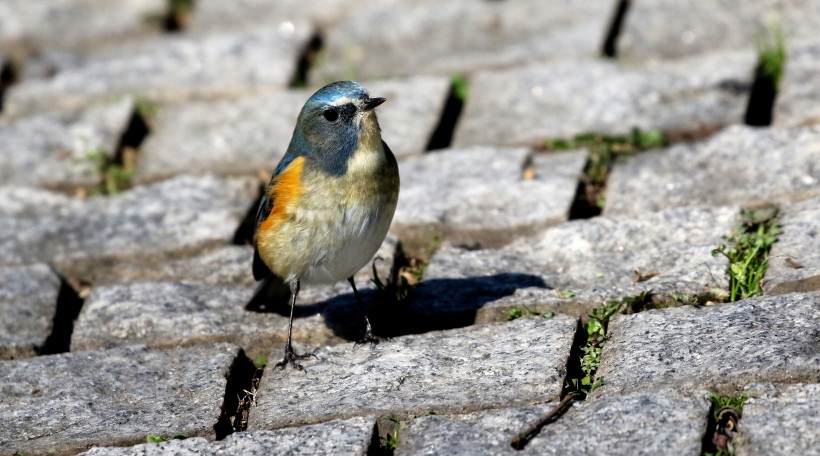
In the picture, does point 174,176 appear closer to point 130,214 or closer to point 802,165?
point 130,214

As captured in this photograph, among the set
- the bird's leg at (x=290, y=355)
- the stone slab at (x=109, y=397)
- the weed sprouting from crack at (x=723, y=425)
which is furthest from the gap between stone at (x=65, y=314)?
the weed sprouting from crack at (x=723, y=425)

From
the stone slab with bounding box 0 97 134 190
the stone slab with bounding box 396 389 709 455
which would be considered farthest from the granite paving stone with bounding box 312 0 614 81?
the stone slab with bounding box 396 389 709 455

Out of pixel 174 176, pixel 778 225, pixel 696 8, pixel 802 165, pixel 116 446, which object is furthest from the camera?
pixel 696 8

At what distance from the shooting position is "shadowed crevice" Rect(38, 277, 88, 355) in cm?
445

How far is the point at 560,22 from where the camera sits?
668cm

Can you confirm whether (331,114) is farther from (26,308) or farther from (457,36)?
(457,36)

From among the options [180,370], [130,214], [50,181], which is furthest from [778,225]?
[50,181]

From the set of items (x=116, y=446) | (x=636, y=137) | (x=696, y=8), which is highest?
(x=696, y=8)

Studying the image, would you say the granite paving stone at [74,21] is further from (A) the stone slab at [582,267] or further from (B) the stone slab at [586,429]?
(B) the stone slab at [586,429]

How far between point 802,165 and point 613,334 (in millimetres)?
1520

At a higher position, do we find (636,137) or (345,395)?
(636,137)

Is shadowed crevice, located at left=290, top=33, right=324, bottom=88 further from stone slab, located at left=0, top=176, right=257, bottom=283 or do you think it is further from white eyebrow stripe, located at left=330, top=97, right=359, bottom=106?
white eyebrow stripe, located at left=330, top=97, right=359, bottom=106

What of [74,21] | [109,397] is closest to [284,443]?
[109,397]

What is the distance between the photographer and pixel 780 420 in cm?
307
